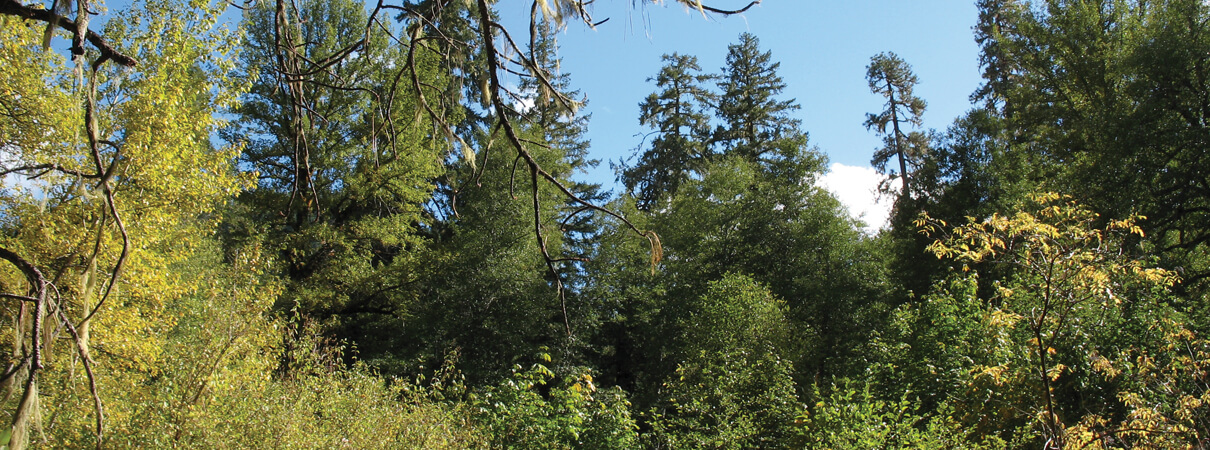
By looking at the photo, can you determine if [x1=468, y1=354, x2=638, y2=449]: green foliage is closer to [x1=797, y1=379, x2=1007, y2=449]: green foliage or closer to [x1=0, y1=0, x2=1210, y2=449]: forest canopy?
[x1=0, y1=0, x2=1210, y2=449]: forest canopy

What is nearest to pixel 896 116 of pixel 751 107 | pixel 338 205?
pixel 751 107

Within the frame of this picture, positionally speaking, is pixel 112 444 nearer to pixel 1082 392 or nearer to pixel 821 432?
pixel 821 432

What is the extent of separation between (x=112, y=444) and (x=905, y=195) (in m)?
18.5

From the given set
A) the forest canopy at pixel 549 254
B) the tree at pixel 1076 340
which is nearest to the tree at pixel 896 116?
the forest canopy at pixel 549 254

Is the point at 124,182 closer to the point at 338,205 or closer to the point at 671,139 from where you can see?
the point at 338,205

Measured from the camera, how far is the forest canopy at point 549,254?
1.92m

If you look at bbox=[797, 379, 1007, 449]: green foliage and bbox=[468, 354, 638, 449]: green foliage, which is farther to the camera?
bbox=[468, 354, 638, 449]: green foliage

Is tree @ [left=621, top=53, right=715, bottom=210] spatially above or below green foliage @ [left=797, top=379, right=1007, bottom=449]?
above

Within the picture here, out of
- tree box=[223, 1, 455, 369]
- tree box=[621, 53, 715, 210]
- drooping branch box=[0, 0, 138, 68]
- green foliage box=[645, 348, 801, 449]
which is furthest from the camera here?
tree box=[621, 53, 715, 210]

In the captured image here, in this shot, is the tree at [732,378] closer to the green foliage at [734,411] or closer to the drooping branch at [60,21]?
the green foliage at [734,411]

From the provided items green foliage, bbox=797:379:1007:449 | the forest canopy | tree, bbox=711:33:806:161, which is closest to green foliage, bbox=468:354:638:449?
the forest canopy

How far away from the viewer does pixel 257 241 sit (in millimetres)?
8992

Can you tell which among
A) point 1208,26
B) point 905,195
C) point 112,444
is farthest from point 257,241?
point 905,195

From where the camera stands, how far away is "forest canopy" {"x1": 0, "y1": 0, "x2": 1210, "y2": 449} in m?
1.92
